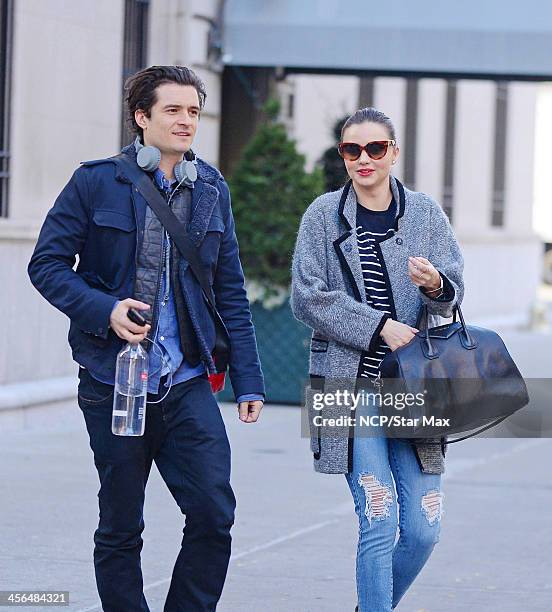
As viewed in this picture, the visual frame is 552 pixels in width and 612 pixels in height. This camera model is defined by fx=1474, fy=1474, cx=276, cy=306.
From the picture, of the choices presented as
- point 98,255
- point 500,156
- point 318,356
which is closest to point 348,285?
point 318,356

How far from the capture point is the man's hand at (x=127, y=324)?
444 centimetres

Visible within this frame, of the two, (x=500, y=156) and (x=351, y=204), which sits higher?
(x=500, y=156)

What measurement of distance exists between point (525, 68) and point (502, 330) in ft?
31.3

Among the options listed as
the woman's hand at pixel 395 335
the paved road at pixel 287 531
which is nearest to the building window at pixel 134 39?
the paved road at pixel 287 531

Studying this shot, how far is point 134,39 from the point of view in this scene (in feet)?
40.7

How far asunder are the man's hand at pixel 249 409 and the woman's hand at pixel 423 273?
0.67 meters

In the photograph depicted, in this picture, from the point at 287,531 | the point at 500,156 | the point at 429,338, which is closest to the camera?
the point at 429,338

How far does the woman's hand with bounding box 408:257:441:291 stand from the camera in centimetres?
465

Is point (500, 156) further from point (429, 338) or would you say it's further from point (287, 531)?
point (429, 338)

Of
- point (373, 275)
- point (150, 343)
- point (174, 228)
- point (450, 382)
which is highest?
point (174, 228)

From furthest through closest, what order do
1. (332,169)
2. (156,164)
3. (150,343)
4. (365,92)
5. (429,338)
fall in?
(365,92), (332,169), (429,338), (156,164), (150,343)

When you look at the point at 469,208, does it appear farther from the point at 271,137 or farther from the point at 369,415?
the point at 369,415

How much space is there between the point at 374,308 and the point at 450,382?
0.36 metres

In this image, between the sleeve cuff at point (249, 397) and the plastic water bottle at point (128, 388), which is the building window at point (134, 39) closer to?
the sleeve cuff at point (249, 397)
